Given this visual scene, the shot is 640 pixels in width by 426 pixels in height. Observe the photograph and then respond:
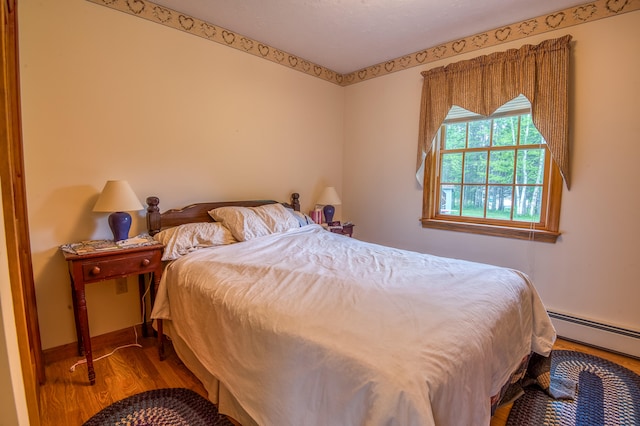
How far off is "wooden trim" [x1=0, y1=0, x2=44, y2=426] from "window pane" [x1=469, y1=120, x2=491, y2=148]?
3184mm

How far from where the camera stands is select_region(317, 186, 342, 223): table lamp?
3.47 metres

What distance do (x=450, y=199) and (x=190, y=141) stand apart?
8.39 feet

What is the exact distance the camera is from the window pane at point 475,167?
2930 millimetres

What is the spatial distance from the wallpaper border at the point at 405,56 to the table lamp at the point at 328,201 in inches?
54.0

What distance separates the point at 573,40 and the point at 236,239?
301 cm

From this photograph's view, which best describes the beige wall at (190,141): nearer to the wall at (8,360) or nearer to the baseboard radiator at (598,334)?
the baseboard radiator at (598,334)

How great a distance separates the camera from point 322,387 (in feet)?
3.46

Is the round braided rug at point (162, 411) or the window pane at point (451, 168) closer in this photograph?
the round braided rug at point (162, 411)

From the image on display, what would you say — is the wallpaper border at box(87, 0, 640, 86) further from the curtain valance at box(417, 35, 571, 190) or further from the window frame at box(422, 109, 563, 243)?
the window frame at box(422, 109, 563, 243)

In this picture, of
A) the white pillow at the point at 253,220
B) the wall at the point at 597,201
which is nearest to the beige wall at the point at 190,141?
the wall at the point at 597,201

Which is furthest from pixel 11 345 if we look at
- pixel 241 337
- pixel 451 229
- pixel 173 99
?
pixel 451 229

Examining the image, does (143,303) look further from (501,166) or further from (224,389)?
(501,166)

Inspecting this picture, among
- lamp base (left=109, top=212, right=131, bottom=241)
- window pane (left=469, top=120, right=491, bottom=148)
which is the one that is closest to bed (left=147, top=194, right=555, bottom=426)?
lamp base (left=109, top=212, right=131, bottom=241)

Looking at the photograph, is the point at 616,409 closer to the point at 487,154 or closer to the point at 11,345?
the point at 487,154
